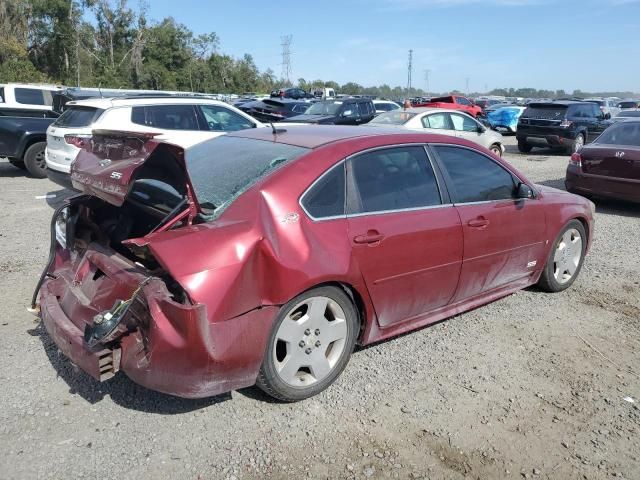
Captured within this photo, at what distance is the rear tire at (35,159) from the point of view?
11.1 meters

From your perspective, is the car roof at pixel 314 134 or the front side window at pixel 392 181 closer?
the front side window at pixel 392 181

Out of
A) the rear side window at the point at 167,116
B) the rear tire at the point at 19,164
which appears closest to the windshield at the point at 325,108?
the rear side window at the point at 167,116

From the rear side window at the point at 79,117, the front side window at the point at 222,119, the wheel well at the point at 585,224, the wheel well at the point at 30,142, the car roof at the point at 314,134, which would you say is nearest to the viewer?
the car roof at the point at 314,134

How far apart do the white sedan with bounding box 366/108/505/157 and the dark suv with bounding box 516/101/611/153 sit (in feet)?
12.6

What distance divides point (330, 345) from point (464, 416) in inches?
35.4

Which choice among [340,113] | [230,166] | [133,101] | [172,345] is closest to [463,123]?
[340,113]

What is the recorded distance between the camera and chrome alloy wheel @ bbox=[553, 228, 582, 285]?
515 cm

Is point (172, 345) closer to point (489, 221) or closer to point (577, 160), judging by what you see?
point (489, 221)

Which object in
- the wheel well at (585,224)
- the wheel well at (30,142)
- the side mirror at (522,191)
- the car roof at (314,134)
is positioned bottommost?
the wheel well at (585,224)

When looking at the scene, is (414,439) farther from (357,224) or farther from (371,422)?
(357,224)

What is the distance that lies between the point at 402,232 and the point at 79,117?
7.19 meters

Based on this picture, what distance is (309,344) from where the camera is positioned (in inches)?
128

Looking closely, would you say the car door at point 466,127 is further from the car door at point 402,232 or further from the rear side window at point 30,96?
the car door at point 402,232

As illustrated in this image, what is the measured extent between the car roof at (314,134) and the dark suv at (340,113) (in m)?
11.5
